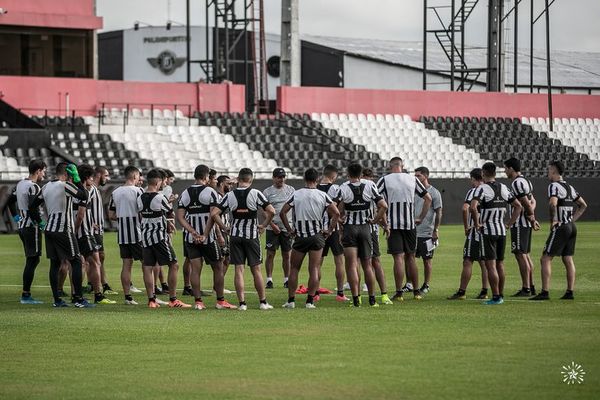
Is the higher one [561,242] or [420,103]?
[420,103]

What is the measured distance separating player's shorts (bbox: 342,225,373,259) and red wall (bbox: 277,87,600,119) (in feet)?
108

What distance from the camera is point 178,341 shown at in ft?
43.8

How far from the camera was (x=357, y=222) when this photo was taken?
1684cm

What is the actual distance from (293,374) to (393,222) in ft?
21.3

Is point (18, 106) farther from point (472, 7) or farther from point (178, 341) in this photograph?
point (178, 341)

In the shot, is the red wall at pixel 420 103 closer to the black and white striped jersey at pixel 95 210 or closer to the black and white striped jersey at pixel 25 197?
the black and white striped jersey at pixel 95 210

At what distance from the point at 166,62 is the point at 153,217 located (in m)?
53.9

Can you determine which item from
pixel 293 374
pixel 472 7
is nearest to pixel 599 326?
pixel 293 374

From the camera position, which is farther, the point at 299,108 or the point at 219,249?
the point at 299,108

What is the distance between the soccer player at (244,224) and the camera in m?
16.2

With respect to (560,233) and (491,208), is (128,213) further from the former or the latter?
(560,233)

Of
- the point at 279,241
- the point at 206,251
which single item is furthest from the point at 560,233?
the point at 206,251

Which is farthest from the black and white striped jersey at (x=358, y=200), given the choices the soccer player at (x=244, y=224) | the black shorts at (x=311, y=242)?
the soccer player at (x=244, y=224)

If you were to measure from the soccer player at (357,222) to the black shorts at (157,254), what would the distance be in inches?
93.2
